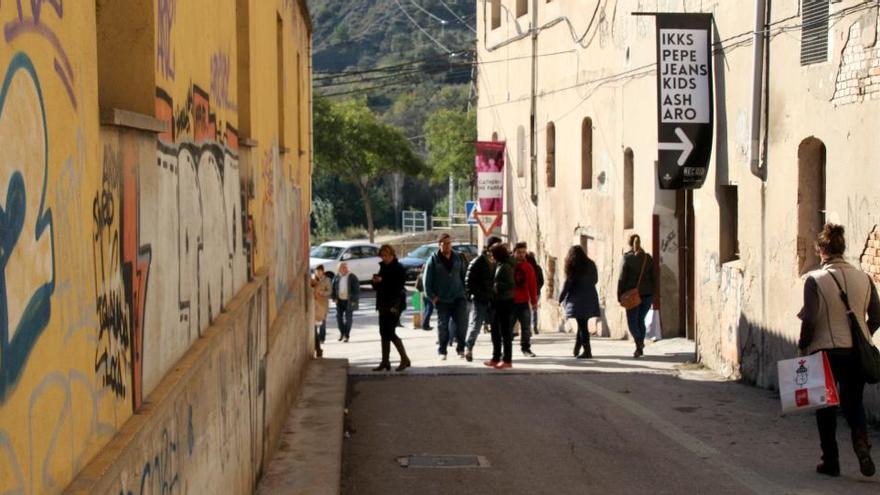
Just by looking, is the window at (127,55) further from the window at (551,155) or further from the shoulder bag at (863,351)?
the window at (551,155)

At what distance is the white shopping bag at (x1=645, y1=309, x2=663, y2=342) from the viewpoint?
19.8 metres

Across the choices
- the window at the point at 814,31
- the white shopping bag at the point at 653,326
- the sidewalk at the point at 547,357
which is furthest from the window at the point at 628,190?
the window at the point at 814,31

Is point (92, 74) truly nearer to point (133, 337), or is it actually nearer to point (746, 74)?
point (133, 337)

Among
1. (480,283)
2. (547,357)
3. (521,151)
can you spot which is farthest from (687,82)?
(521,151)

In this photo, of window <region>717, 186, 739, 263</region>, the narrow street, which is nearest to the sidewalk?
the narrow street

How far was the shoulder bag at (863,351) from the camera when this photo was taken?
28.3 feet

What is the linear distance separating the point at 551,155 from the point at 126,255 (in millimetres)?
25100

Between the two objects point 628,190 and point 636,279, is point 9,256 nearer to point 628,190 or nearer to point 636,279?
point 636,279

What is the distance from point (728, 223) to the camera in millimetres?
16141

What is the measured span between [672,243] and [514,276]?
4.66 m

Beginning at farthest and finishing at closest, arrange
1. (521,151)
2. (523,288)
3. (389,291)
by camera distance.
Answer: (521,151), (523,288), (389,291)

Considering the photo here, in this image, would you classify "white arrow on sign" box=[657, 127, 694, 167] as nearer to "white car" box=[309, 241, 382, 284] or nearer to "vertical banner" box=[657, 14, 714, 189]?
"vertical banner" box=[657, 14, 714, 189]

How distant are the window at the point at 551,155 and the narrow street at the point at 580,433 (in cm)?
1251

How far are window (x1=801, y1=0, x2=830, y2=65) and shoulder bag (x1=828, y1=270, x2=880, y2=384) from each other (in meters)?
4.39
